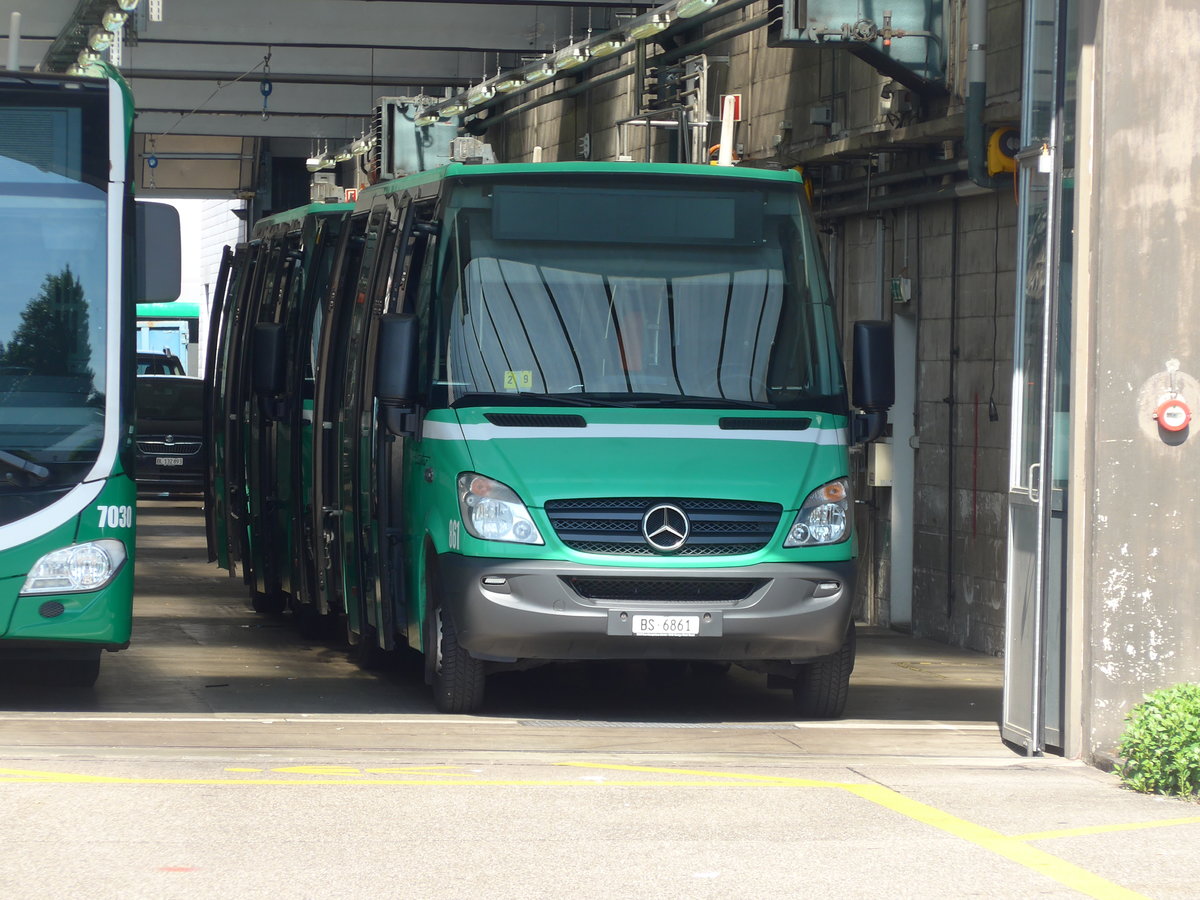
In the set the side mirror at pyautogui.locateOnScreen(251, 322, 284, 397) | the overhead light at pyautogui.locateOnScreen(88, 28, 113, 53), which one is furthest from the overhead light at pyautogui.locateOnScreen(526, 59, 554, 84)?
the side mirror at pyautogui.locateOnScreen(251, 322, 284, 397)

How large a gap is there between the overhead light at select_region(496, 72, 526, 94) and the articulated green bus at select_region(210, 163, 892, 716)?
10.6 meters

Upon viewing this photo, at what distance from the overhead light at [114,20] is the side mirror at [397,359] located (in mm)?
9069

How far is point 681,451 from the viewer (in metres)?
10.4

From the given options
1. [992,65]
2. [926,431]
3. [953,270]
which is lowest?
[926,431]

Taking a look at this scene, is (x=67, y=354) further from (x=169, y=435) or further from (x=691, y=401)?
(x=169, y=435)

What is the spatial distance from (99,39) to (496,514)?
437 inches

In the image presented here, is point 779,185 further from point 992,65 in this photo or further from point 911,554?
point 911,554

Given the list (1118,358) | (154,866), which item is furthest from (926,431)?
(154,866)

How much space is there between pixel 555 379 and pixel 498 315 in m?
0.43

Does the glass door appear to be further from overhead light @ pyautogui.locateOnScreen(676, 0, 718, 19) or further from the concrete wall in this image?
overhead light @ pyautogui.locateOnScreen(676, 0, 718, 19)

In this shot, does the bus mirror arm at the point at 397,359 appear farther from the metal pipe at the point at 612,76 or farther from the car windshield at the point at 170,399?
the car windshield at the point at 170,399

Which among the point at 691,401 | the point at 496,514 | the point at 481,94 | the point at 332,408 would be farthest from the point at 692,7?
the point at 496,514

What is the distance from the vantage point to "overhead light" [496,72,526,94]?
22.1 metres

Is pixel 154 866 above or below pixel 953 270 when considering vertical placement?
below
